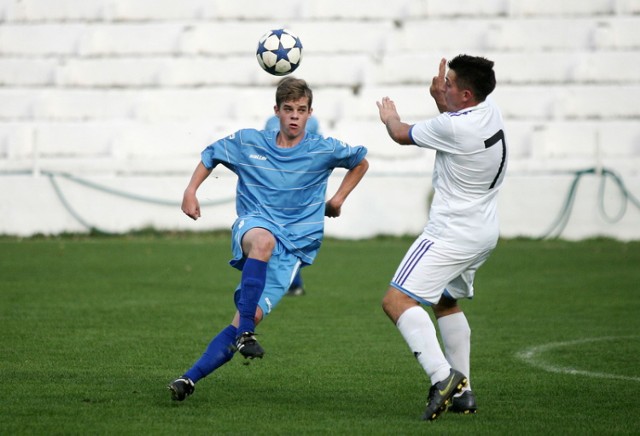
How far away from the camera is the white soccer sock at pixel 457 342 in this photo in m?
7.43

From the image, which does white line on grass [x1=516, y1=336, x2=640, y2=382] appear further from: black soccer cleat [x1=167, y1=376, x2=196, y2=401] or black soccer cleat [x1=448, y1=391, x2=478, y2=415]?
black soccer cleat [x1=167, y1=376, x2=196, y2=401]

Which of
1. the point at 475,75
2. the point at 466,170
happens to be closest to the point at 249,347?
the point at 466,170

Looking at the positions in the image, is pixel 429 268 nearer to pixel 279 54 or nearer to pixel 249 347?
pixel 249 347

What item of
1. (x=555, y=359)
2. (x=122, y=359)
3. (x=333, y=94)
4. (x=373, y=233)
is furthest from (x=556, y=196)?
(x=122, y=359)

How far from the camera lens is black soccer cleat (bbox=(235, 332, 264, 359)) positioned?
696 cm

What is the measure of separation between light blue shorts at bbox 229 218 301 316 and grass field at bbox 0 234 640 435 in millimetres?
640

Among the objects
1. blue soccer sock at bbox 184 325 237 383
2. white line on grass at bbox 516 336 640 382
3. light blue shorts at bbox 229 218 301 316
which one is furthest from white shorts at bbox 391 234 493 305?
white line on grass at bbox 516 336 640 382

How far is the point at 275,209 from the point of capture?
762 cm

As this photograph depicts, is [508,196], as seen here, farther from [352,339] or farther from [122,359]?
[122,359]

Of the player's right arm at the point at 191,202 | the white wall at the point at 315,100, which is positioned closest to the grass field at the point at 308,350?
the player's right arm at the point at 191,202

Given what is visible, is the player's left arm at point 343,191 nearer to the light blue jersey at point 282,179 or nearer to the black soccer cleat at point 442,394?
the light blue jersey at point 282,179

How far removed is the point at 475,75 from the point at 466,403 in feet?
6.34

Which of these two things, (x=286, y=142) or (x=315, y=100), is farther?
(x=315, y=100)

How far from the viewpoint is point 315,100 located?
23.7m
